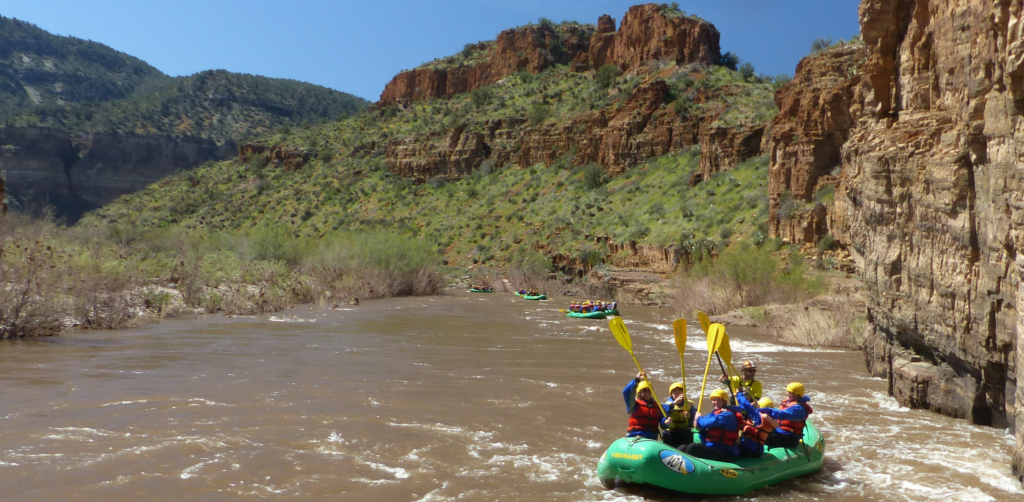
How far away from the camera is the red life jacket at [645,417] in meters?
7.04

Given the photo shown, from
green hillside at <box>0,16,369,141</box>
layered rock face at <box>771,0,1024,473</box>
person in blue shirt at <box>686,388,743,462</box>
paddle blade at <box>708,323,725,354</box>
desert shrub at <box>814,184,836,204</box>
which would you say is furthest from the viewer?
green hillside at <box>0,16,369,141</box>

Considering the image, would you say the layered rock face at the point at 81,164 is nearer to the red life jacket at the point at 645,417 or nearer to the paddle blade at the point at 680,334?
the paddle blade at the point at 680,334

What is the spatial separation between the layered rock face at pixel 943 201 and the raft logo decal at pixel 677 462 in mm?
2773

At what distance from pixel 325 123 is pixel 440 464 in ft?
238

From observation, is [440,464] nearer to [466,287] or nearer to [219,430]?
[219,430]

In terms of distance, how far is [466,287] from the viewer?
39594 millimetres

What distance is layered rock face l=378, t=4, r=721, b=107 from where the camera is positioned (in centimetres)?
5738

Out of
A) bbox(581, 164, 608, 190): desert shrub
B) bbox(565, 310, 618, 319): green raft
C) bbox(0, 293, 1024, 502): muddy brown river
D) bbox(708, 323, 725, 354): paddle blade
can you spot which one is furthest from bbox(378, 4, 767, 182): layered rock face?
bbox(708, 323, 725, 354): paddle blade

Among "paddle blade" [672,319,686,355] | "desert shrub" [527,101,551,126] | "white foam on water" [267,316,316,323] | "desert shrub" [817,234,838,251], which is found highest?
"desert shrub" [527,101,551,126]

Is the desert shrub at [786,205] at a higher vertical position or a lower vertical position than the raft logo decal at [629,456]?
higher

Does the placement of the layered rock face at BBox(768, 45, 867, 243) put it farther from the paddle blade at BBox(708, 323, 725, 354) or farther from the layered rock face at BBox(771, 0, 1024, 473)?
the paddle blade at BBox(708, 323, 725, 354)

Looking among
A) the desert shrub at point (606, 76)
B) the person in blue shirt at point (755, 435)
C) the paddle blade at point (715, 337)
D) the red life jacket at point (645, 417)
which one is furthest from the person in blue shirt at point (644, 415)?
the desert shrub at point (606, 76)

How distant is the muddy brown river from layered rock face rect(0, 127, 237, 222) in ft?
207

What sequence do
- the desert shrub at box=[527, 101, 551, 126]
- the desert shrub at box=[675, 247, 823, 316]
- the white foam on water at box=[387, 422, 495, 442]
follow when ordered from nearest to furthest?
the white foam on water at box=[387, 422, 495, 442]
the desert shrub at box=[675, 247, 823, 316]
the desert shrub at box=[527, 101, 551, 126]
